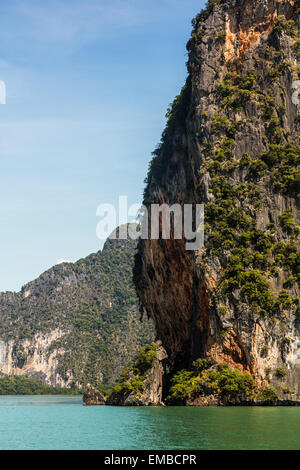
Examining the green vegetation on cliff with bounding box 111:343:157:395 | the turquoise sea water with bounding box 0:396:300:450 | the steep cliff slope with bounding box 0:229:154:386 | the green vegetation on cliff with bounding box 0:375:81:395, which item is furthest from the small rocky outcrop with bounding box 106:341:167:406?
the steep cliff slope with bounding box 0:229:154:386

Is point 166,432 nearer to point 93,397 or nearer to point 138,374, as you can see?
point 138,374

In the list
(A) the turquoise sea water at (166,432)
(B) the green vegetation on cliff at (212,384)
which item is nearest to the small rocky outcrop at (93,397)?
(B) the green vegetation on cliff at (212,384)

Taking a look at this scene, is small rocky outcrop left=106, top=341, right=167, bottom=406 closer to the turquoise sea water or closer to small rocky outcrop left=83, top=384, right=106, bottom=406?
small rocky outcrop left=83, top=384, right=106, bottom=406

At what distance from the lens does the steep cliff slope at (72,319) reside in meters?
128

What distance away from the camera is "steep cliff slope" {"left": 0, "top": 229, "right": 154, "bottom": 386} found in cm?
12825

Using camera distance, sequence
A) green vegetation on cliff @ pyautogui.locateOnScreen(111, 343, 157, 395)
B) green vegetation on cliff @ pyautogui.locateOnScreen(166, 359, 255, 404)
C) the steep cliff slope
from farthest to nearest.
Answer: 1. the steep cliff slope
2. green vegetation on cliff @ pyautogui.locateOnScreen(111, 343, 157, 395)
3. green vegetation on cliff @ pyautogui.locateOnScreen(166, 359, 255, 404)

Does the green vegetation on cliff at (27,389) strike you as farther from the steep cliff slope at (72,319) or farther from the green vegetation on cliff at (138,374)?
the green vegetation on cliff at (138,374)

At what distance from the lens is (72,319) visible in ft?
466

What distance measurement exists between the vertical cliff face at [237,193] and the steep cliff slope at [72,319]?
76.7m

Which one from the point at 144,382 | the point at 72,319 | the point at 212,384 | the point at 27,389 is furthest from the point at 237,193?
the point at 72,319

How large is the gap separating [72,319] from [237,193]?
107m

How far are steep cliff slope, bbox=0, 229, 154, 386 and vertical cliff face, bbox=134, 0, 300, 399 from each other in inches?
3019

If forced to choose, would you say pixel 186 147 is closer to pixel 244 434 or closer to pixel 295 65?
pixel 295 65

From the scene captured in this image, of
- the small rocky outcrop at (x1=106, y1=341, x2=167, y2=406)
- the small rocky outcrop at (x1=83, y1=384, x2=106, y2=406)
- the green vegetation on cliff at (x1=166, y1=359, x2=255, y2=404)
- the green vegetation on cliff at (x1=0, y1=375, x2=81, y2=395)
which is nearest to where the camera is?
the green vegetation on cliff at (x1=166, y1=359, x2=255, y2=404)
